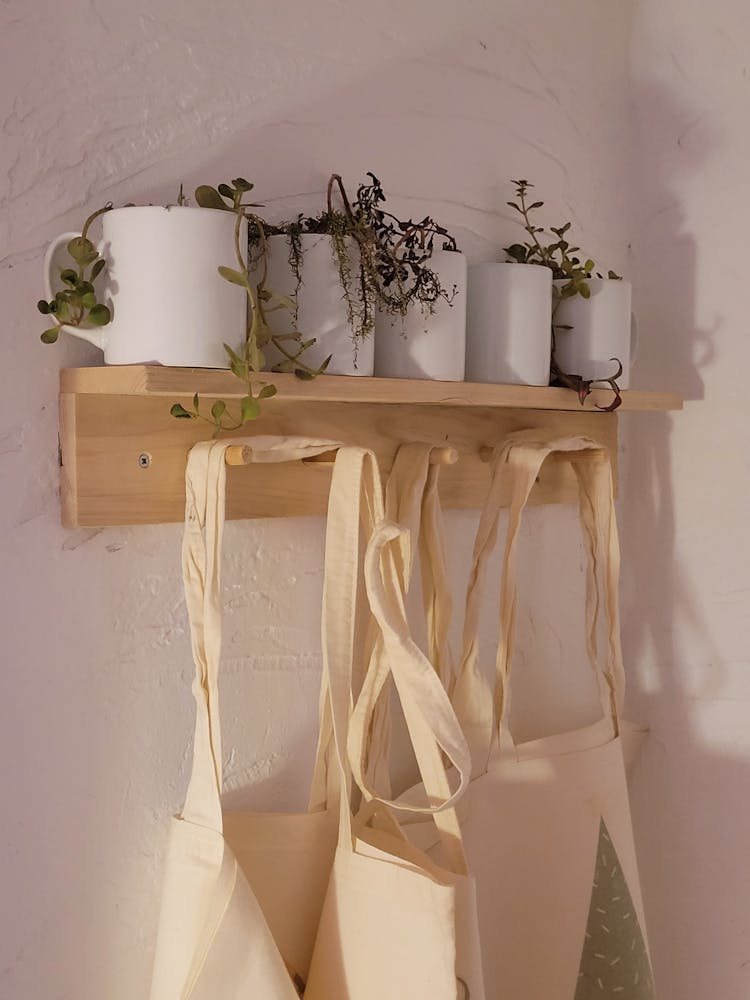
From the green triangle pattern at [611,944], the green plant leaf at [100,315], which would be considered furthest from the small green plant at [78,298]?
the green triangle pattern at [611,944]

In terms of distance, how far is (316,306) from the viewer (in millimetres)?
680

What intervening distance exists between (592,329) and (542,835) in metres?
0.40

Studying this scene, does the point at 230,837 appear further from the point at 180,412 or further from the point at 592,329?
the point at 592,329

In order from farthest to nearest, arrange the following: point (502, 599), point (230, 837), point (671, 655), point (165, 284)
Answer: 1. point (671, 655)
2. point (502, 599)
3. point (230, 837)
4. point (165, 284)

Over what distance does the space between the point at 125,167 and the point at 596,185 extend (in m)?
0.49

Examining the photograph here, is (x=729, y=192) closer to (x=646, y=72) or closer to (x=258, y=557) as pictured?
(x=646, y=72)

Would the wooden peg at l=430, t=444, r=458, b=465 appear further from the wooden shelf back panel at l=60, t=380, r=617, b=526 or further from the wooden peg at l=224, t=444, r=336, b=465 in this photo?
the wooden peg at l=224, t=444, r=336, b=465

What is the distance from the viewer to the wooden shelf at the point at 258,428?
63 cm

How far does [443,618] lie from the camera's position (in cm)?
80

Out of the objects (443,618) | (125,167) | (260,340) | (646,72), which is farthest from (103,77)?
(646,72)

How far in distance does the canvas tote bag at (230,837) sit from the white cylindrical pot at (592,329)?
0.81ft

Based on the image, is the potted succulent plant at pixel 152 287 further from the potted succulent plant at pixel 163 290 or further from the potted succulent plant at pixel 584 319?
the potted succulent plant at pixel 584 319

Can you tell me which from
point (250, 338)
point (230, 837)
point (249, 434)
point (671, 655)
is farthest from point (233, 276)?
point (671, 655)

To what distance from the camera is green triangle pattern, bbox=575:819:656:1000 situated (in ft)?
2.78
